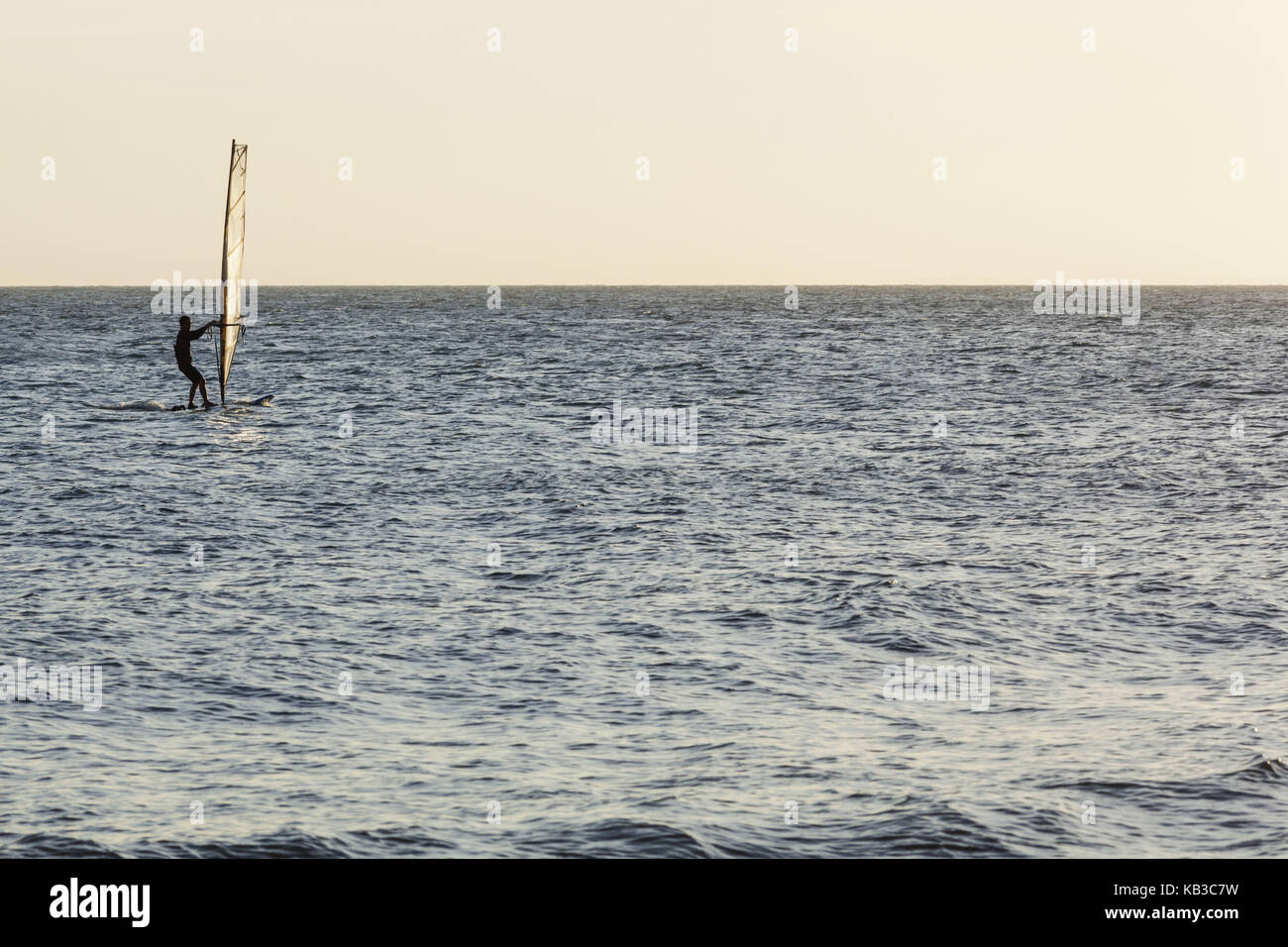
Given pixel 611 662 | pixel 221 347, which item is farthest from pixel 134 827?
pixel 221 347

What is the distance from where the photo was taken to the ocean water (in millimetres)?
10938

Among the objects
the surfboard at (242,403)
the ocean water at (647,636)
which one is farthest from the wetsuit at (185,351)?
the surfboard at (242,403)

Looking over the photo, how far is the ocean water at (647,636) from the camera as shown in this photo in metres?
10.9

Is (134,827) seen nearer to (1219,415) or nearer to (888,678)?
(888,678)

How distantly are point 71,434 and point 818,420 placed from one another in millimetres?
21270

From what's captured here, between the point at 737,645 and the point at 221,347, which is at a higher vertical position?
the point at 221,347

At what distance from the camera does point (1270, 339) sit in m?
89.6

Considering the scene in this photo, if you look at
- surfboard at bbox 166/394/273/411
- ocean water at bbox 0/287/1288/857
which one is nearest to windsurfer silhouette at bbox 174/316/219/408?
ocean water at bbox 0/287/1288/857

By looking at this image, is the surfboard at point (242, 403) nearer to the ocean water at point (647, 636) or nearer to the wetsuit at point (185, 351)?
the ocean water at point (647, 636)

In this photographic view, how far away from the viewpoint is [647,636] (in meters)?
17.0
